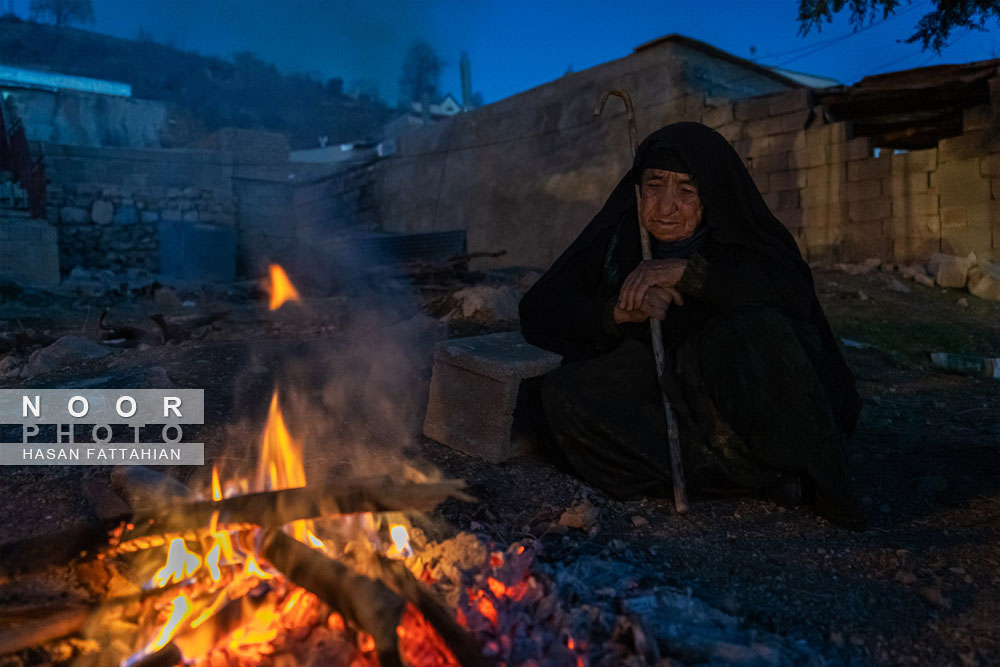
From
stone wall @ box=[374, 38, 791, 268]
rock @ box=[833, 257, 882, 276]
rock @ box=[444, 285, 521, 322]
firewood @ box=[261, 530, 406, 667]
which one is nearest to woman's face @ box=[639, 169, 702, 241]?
firewood @ box=[261, 530, 406, 667]

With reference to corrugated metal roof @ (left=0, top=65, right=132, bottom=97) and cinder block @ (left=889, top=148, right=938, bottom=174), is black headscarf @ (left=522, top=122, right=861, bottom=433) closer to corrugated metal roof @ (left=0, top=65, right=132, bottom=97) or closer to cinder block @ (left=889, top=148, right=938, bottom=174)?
cinder block @ (left=889, top=148, right=938, bottom=174)

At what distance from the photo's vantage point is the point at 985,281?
25.2 feet

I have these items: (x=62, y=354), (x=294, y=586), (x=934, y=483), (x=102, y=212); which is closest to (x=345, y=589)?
(x=294, y=586)

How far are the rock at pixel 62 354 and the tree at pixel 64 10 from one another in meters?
69.5

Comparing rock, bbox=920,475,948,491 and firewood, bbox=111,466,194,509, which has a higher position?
firewood, bbox=111,466,194,509

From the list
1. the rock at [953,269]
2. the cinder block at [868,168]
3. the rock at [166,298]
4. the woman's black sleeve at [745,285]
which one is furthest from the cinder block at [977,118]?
the rock at [166,298]

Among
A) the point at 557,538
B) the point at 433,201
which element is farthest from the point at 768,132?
the point at 557,538

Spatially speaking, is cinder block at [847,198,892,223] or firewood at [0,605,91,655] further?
cinder block at [847,198,892,223]

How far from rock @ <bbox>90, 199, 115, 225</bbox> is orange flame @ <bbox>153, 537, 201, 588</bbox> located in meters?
13.6

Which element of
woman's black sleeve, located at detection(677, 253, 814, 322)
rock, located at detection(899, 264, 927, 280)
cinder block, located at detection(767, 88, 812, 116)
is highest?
cinder block, located at detection(767, 88, 812, 116)

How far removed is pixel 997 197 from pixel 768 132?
9.43ft

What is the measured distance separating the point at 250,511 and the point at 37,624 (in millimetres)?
601

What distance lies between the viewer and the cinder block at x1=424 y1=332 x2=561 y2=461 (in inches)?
123

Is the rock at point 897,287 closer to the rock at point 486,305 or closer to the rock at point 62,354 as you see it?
the rock at point 486,305
